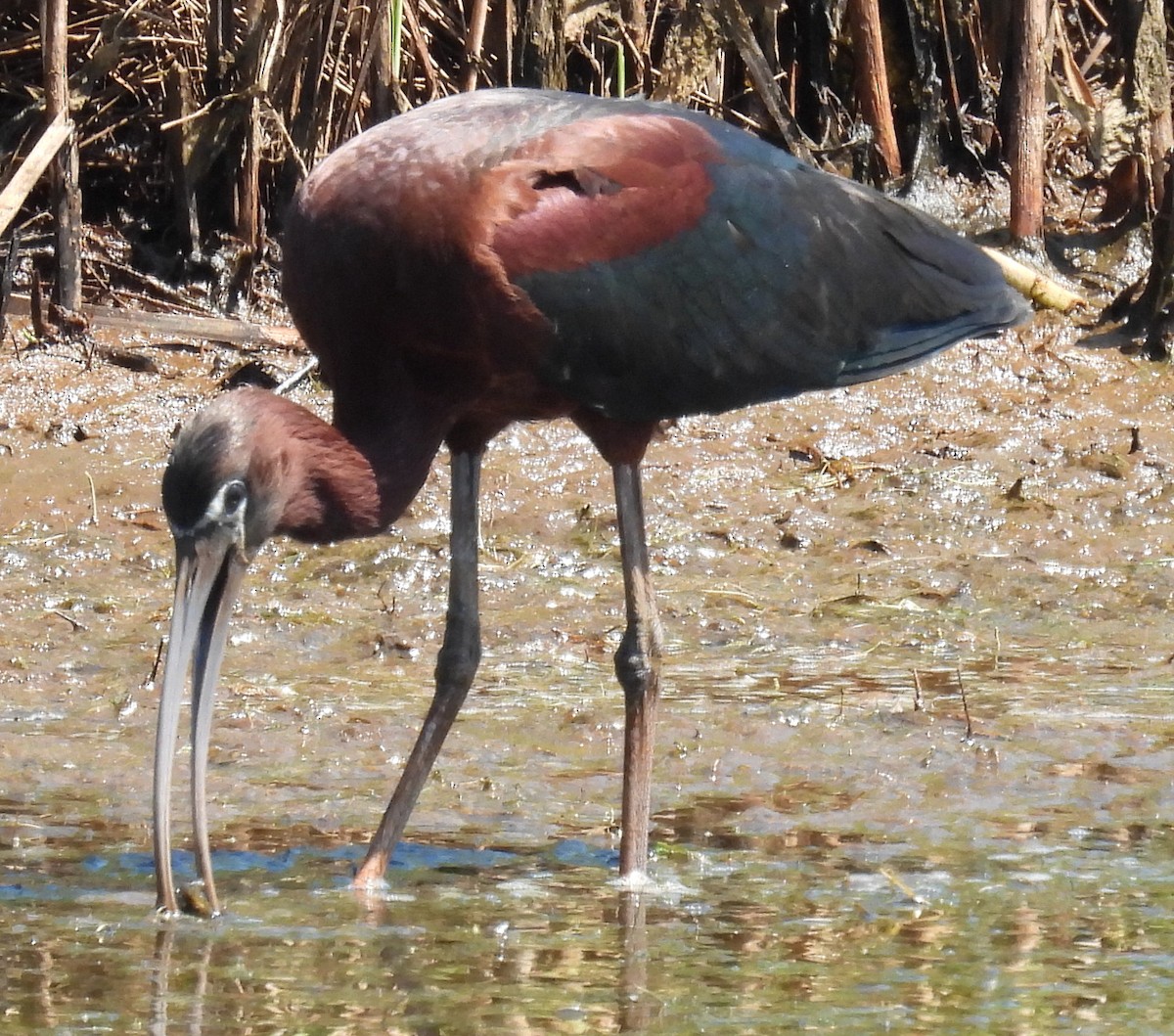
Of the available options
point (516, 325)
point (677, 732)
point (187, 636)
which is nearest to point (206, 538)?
point (187, 636)

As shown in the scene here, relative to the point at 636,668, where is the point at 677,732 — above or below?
below

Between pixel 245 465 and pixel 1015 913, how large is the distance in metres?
1.78

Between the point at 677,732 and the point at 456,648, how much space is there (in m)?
0.83

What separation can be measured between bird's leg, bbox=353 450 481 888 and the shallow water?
163 mm

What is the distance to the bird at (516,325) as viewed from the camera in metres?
4.45

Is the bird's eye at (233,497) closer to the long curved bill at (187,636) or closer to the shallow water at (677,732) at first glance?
the long curved bill at (187,636)

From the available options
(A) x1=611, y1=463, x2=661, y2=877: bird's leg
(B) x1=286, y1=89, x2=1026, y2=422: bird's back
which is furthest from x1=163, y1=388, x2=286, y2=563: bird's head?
(A) x1=611, y1=463, x2=661, y2=877: bird's leg

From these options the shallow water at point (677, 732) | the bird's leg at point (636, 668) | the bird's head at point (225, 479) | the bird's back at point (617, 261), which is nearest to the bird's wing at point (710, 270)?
the bird's back at point (617, 261)

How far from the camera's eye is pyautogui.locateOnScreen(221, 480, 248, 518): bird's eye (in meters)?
4.31

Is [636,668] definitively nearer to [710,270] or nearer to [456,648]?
[456,648]

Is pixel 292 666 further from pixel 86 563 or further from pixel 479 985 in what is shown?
pixel 479 985

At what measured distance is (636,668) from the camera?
17.4ft

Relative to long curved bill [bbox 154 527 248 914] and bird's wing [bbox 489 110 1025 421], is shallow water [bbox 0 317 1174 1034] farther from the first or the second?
bird's wing [bbox 489 110 1025 421]

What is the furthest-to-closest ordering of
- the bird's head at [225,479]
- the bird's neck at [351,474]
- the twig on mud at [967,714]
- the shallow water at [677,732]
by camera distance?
the twig on mud at [967,714], the bird's neck at [351,474], the bird's head at [225,479], the shallow water at [677,732]
